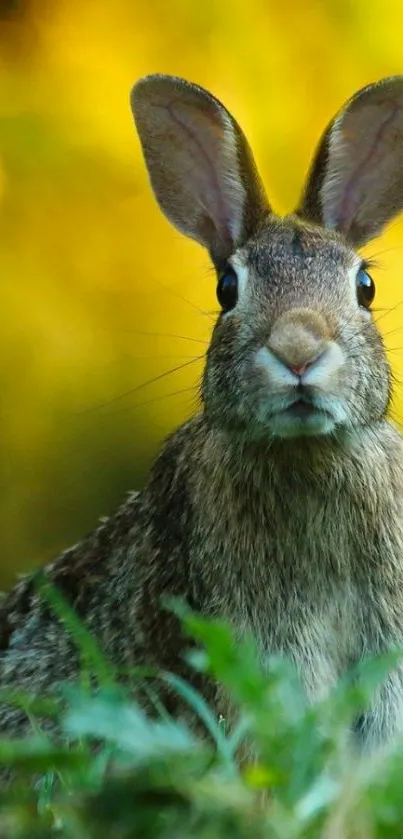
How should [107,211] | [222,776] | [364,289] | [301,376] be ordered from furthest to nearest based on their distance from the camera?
[107,211]
[364,289]
[301,376]
[222,776]

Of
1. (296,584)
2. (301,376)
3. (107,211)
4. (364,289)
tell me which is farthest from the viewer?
(107,211)

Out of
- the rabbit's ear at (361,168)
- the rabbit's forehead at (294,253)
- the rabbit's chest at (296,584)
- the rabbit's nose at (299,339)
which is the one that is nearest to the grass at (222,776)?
the rabbit's nose at (299,339)

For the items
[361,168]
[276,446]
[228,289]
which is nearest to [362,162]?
[361,168]

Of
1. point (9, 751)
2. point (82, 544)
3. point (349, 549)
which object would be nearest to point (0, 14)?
point (82, 544)

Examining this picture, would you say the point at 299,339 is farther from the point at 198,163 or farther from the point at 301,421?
the point at 198,163

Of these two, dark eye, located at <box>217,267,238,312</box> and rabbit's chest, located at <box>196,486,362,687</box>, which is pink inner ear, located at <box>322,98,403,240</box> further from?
rabbit's chest, located at <box>196,486,362,687</box>

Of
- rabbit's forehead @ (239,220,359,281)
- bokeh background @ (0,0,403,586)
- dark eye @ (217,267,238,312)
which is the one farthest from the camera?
bokeh background @ (0,0,403,586)

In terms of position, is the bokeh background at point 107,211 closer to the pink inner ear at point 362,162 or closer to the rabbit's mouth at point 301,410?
the pink inner ear at point 362,162

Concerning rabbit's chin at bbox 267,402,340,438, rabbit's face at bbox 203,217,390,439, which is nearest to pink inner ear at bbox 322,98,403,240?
rabbit's face at bbox 203,217,390,439
